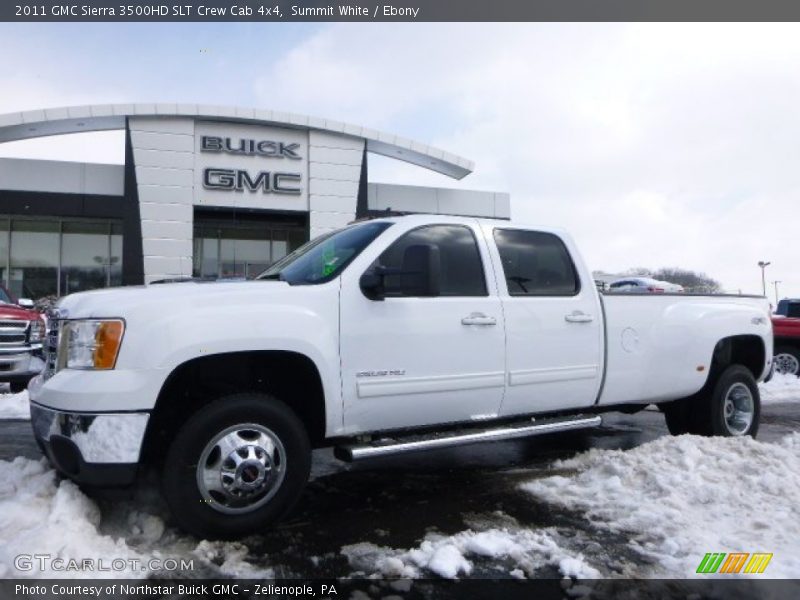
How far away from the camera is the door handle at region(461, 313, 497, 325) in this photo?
13.9 ft

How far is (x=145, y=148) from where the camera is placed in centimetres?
2047

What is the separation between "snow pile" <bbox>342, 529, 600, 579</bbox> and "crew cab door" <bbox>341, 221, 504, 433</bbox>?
2.66 ft

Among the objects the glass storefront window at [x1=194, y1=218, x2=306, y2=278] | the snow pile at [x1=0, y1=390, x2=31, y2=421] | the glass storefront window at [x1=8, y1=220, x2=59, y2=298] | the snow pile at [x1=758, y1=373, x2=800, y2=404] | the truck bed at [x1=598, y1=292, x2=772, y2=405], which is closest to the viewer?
the truck bed at [x1=598, y1=292, x2=772, y2=405]

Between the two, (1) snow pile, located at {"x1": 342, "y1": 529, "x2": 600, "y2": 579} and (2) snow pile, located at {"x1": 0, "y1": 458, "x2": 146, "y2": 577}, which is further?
(1) snow pile, located at {"x1": 342, "y1": 529, "x2": 600, "y2": 579}

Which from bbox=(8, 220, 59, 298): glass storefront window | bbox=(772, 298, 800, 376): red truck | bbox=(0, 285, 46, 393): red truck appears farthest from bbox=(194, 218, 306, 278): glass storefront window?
bbox=(772, 298, 800, 376): red truck

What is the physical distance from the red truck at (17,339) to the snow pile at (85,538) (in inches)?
207

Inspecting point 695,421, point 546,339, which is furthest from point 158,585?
point 695,421

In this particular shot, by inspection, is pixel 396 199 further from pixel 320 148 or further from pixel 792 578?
pixel 792 578

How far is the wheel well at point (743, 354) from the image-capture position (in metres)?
5.87

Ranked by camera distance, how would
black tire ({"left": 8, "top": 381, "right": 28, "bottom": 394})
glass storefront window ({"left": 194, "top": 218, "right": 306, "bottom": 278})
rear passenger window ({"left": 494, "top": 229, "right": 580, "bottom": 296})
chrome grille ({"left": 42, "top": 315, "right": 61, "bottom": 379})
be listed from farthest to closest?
glass storefront window ({"left": 194, "top": 218, "right": 306, "bottom": 278}) → black tire ({"left": 8, "top": 381, "right": 28, "bottom": 394}) → rear passenger window ({"left": 494, "top": 229, "right": 580, "bottom": 296}) → chrome grille ({"left": 42, "top": 315, "right": 61, "bottom": 379})

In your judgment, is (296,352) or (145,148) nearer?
(296,352)

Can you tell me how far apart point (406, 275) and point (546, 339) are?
137 cm

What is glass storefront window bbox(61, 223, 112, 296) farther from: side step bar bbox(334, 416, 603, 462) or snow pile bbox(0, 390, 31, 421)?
side step bar bbox(334, 416, 603, 462)

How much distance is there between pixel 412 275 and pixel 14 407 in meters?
6.33
